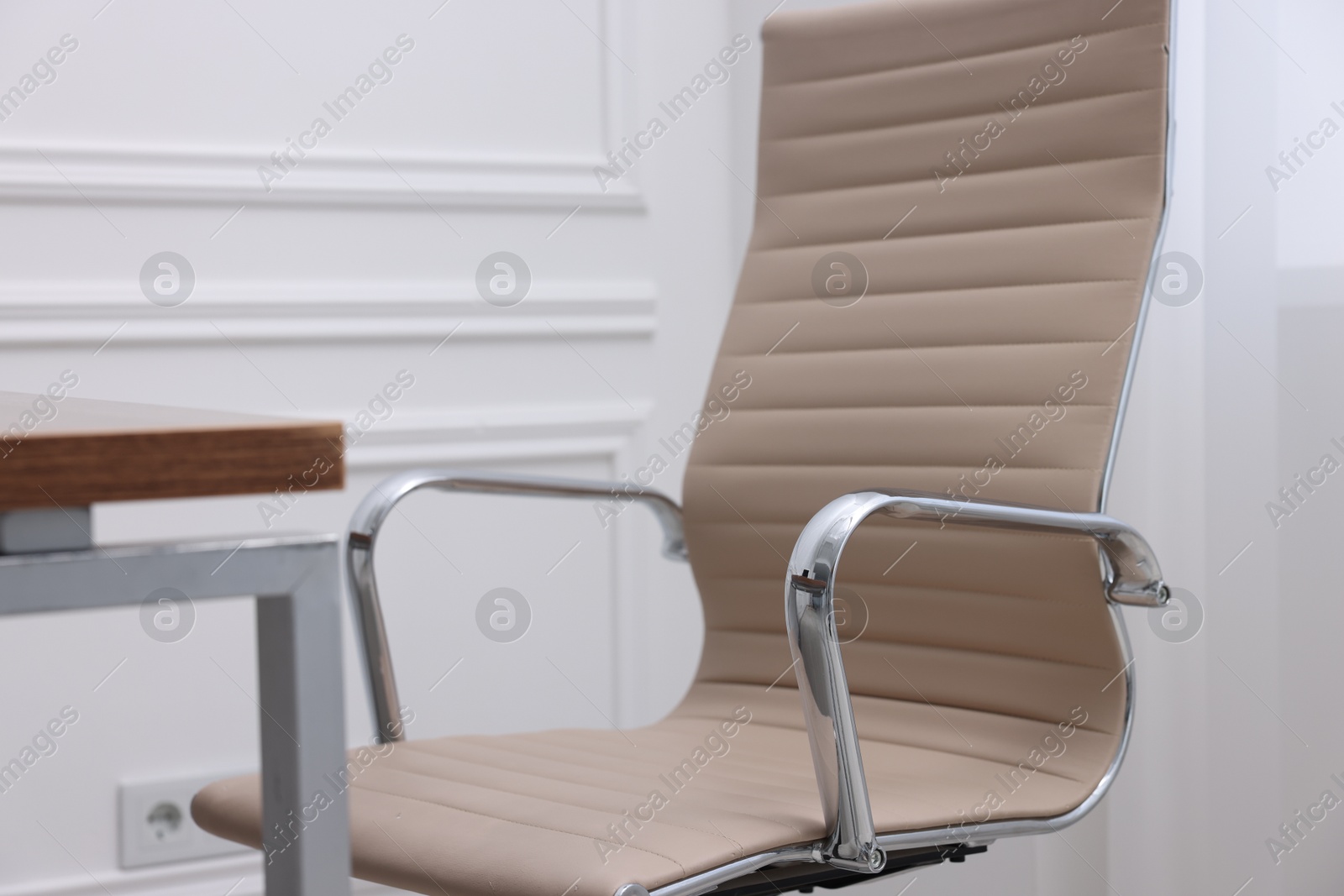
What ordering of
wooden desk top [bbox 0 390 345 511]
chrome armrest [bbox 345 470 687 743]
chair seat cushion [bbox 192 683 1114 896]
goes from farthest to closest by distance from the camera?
chrome armrest [bbox 345 470 687 743], chair seat cushion [bbox 192 683 1114 896], wooden desk top [bbox 0 390 345 511]

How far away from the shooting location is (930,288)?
1214 mm

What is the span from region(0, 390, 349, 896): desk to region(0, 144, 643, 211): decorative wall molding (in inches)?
52.0

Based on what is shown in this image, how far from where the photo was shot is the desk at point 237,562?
1.41ft

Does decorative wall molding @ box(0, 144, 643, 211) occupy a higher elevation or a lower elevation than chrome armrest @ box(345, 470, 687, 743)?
higher

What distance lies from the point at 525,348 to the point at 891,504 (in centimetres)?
115

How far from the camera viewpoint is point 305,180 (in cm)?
→ 180

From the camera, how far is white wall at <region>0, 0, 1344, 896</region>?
1.40 m

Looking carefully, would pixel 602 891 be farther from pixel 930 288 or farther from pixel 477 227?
pixel 477 227

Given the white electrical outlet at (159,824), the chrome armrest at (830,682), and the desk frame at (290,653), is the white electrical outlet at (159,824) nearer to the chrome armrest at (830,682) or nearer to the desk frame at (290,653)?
the chrome armrest at (830,682)

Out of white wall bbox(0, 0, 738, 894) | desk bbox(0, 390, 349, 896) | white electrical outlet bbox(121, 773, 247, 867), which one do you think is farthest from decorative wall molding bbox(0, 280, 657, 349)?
desk bbox(0, 390, 349, 896)

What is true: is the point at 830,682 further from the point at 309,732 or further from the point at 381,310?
the point at 381,310

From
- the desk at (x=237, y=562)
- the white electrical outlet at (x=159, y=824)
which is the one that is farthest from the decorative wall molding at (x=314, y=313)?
the desk at (x=237, y=562)

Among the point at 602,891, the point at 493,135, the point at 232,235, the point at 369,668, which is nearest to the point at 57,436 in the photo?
the point at 602,891

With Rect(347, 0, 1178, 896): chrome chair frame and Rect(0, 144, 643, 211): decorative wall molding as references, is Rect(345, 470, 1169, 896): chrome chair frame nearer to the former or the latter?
Rect(347, 0, 1178, 896): chrome chair frame
